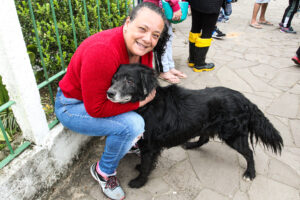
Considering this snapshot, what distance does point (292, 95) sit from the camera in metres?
3.69

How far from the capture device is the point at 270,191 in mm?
2213

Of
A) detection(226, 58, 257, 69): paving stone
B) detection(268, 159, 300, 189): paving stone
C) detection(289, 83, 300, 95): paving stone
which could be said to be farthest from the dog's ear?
detection(226, 58, 257, 69): paving stone

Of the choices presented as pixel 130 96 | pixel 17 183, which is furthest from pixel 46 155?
pixel 130 96

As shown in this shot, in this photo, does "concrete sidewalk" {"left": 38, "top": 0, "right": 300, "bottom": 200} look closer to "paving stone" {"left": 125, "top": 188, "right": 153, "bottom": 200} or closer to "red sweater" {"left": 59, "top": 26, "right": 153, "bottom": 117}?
"paving stone" {"left": 125, "top": 188, "right": 153, "bottom": 200}

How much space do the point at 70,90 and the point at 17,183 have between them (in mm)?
840

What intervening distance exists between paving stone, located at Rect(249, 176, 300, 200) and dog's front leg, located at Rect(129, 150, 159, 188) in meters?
0.98

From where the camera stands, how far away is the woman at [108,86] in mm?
1710

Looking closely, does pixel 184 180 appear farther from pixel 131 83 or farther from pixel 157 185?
pixel 131 83

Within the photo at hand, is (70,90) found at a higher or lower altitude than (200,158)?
higher

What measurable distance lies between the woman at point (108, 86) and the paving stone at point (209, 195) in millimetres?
733

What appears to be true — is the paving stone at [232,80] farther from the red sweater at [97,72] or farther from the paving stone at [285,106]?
the red sweater at [97,72]

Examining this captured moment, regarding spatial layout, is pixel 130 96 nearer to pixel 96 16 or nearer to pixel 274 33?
pixel 96 16

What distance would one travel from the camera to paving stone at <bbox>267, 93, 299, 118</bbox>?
10.7 feet

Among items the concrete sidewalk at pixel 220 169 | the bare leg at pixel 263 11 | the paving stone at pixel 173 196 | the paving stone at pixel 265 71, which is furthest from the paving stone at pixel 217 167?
the bare leg at pixel 263 11
